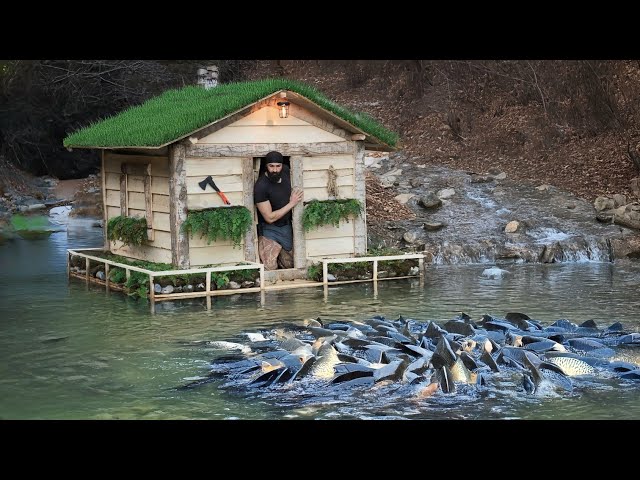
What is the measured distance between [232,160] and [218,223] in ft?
3.85

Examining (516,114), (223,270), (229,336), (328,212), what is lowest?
(229,336)

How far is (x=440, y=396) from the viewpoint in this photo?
12.0 metres

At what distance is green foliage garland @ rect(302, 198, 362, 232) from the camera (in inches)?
774

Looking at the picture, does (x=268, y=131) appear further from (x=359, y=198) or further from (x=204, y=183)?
(x=359, y=198)

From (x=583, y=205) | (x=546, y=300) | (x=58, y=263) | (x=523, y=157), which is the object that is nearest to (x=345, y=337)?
(x=546, y=300)

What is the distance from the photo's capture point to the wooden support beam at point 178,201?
18.8m

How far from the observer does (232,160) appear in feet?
63.2

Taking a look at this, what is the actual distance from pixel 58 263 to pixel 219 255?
5455 mm

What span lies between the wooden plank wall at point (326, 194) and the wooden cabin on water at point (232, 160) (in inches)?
0.7

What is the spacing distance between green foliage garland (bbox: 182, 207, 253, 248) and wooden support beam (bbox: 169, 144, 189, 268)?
4.7 inches

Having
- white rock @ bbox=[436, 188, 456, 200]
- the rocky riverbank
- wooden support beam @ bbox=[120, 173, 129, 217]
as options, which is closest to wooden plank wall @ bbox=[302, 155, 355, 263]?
the rocky riverbank

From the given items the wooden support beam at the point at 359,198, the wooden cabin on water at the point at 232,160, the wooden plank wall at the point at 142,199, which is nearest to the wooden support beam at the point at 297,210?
the wooden cabin on water at the point at 232,160

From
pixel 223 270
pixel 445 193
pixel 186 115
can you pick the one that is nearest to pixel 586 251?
pixel 445 193

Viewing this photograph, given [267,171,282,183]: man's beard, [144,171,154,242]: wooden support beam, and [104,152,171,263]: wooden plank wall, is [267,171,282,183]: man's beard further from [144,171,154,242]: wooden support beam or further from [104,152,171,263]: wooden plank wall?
[144,171,154,242]: wooden support beam
